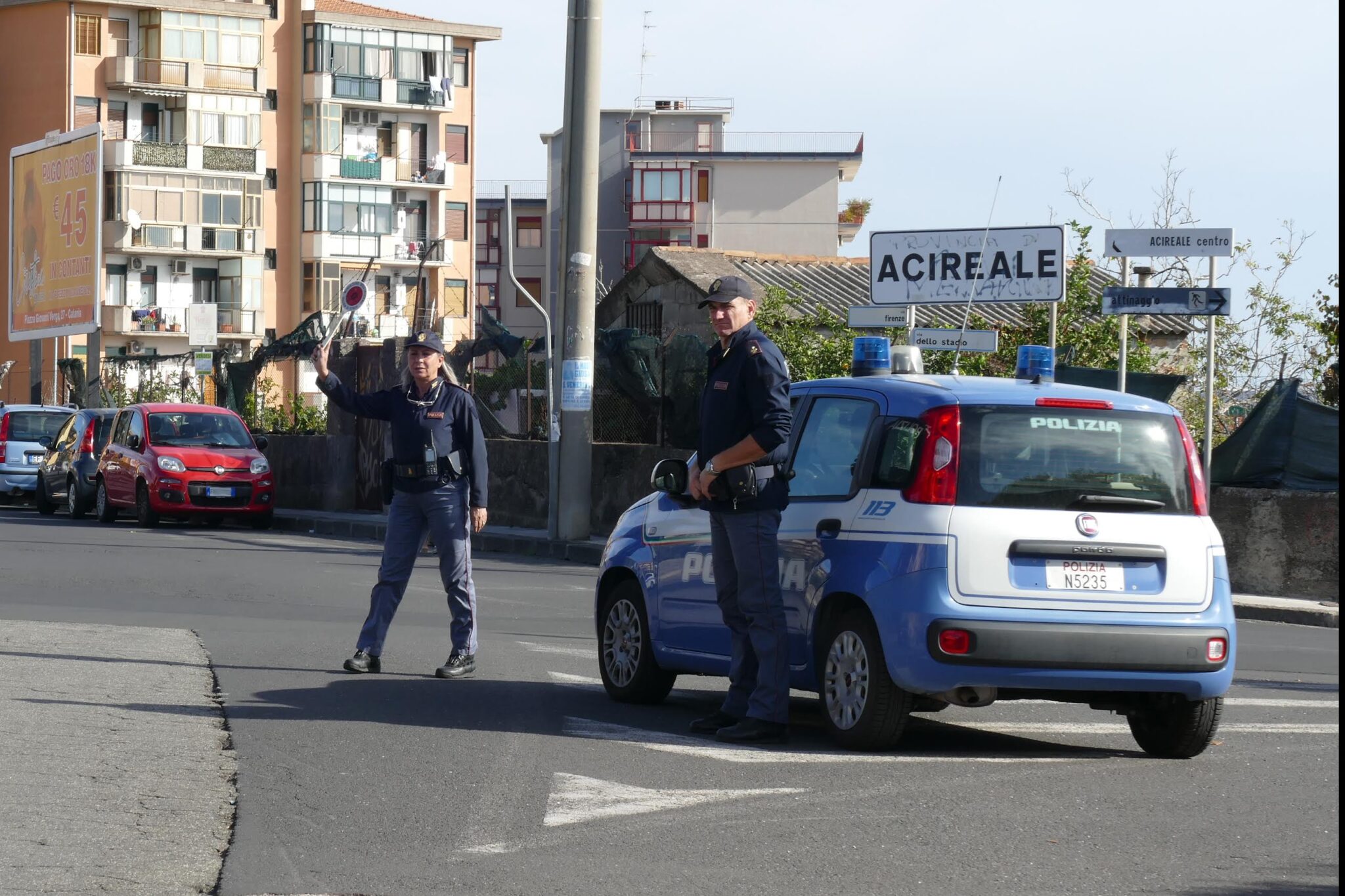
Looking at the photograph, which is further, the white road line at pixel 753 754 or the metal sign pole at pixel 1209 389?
the metal sign pole at pixel 1209 389

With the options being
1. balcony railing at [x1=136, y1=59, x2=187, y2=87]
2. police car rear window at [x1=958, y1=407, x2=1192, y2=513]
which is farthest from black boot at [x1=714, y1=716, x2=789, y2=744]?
balcony railing at [x1=136, y1=59, x2=187, y2=87]

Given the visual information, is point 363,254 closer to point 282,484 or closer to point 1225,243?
point 282,484

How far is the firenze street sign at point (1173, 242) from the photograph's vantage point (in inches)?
699

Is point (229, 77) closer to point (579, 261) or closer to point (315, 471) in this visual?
point (315, 471)

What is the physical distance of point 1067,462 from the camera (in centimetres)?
815

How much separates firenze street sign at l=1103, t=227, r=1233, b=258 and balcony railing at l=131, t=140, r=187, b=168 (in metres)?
64.1

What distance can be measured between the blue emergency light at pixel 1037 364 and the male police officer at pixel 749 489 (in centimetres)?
123

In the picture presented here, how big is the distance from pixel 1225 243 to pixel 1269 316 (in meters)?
6.15

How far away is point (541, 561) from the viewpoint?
72.5 feet

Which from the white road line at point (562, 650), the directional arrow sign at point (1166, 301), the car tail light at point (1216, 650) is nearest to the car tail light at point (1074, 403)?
the car tail light at point (1216, 650)

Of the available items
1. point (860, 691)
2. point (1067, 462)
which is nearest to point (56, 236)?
point (860, 691)

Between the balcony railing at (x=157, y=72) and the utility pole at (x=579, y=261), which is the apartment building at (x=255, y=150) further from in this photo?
the utility pole at (x=579, y=261)

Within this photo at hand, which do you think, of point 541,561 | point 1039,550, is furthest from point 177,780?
point 541,561

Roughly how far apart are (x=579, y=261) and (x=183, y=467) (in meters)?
7.57
